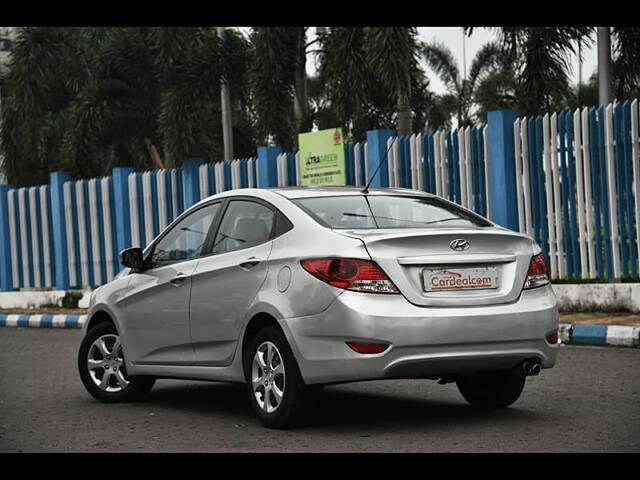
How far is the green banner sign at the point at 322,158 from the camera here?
1758 cm

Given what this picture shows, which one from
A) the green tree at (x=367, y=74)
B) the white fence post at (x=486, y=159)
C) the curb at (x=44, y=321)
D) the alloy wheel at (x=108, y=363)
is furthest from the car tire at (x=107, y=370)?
the green tree at (x=367, y=74)

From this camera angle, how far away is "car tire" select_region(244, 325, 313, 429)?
6.97 metres

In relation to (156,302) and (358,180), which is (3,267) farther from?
(156,302)

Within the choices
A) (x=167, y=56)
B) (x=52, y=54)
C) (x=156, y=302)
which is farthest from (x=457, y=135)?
(x=52, y=54)

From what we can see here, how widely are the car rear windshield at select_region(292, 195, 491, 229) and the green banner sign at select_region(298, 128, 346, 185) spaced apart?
961cm

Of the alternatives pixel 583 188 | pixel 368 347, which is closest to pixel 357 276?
pixel 368 347

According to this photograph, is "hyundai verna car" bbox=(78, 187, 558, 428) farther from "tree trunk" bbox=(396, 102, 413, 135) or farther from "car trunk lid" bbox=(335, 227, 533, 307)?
"tree trunk" bbox=(396, 102, 413, 135)

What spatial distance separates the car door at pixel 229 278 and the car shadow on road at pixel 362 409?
57 centimetres

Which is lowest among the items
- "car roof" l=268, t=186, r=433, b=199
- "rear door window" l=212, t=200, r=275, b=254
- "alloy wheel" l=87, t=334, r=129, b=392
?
"alloy wheel" l=87, t=334, r=129, b=392

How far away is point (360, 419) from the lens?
7590 mm

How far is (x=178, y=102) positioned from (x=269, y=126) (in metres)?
2.17

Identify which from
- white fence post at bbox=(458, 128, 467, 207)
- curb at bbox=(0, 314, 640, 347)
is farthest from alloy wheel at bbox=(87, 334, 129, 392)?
white fence post at bbox=(458, 128, 467, 207)
